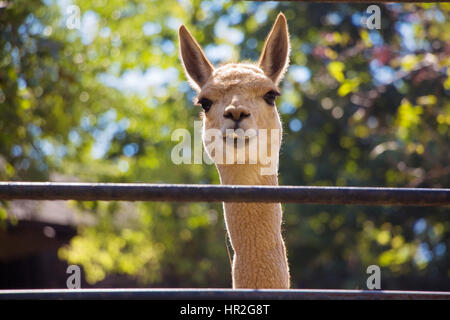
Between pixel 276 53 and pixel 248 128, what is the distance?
96 centimetres

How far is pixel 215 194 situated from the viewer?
2.51m

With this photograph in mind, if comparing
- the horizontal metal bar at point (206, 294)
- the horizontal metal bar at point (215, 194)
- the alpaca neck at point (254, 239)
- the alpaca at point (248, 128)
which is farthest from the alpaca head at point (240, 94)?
the horizontal metal bar at point (206, 294)

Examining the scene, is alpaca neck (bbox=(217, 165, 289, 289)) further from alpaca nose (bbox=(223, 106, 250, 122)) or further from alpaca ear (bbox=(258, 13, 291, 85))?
alpaca ear (bbox=(258, 13, 291, 85))

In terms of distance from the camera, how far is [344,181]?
1233 cm

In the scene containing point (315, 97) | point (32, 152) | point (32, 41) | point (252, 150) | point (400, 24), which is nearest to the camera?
point (252, 150)

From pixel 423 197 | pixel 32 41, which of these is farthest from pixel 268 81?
pixel 32 41

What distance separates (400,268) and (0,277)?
10.7 meters

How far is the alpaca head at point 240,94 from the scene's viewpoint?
3.87 metres

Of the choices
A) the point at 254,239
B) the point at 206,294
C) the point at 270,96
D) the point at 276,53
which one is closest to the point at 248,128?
the point at 270,96

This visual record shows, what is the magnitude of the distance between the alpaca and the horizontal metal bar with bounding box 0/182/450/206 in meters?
1.35

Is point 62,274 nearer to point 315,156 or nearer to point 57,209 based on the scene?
point 57,209

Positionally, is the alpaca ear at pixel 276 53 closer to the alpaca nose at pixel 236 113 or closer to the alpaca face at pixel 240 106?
the alpaca face at pixel 240 106

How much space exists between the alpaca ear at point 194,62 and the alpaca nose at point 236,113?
84 cm
